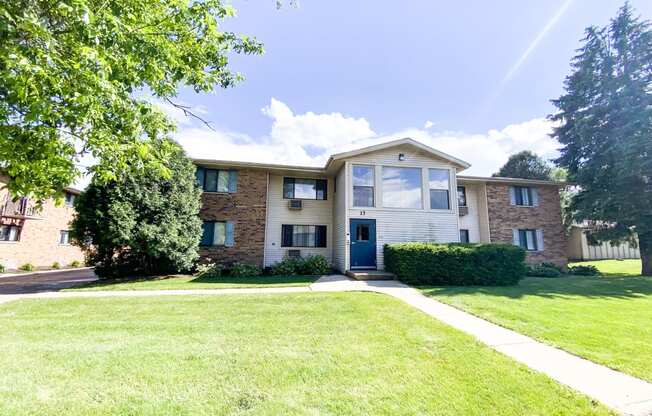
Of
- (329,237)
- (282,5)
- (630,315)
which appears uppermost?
(282,5)

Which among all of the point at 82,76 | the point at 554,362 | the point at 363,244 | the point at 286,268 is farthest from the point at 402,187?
the point at 82,76

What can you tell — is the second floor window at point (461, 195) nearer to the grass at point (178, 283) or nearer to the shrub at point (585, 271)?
the shrub at point (585, 271)

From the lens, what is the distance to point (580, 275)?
45.4ft

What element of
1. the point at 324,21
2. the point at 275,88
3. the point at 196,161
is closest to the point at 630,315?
the point at 324,21

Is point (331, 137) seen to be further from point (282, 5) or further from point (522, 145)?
point (522, 145)

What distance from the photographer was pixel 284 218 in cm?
1433

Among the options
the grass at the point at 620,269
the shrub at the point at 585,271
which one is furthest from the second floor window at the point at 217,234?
the grass at the point at 620,269

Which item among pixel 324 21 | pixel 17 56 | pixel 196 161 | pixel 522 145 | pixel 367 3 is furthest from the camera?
pixel 522 145

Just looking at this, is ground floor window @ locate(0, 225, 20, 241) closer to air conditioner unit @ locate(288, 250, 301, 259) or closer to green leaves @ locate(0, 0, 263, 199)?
air conditioner unit @ locate(288, 250, 301, 259)

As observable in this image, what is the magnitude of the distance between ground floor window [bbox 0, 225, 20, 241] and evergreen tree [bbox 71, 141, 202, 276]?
34.9 feet

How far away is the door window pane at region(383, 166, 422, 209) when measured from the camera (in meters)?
12.9

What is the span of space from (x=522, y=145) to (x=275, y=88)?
1142 inches

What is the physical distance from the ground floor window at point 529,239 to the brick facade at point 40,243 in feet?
83.2

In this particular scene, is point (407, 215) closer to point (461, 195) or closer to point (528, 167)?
point (461, 195)
